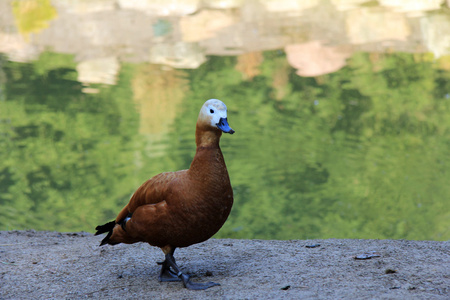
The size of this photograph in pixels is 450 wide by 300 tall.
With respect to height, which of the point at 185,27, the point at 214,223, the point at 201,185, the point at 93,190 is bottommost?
the point at 93,190

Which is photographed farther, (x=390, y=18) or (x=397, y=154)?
(x=390, y=18)

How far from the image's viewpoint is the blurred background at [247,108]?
6637mm

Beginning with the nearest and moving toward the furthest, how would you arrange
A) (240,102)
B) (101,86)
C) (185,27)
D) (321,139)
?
(321,139), (240,102), (101,86), (185,27)

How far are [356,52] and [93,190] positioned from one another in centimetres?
815

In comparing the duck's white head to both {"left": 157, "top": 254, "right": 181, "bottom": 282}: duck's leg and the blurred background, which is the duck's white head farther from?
the blurred background

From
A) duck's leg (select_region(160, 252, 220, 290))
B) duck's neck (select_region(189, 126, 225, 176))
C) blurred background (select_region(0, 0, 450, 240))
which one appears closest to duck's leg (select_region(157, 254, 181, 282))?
duck's leg (select_region(160, 252, 220, 290))

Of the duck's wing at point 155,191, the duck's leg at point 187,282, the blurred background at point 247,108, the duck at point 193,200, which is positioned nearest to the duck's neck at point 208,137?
the duck at point 193,200

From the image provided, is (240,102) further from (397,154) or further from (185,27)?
(185,27)

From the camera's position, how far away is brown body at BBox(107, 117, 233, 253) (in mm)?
3314

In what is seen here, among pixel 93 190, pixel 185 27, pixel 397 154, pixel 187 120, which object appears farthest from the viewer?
pixel 185 27

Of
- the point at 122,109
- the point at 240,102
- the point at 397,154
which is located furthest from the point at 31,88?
the point at 397,154

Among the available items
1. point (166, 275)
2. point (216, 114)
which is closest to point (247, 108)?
point (166, 275)

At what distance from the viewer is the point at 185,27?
1449 centimetres

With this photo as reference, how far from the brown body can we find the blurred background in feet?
8.93
